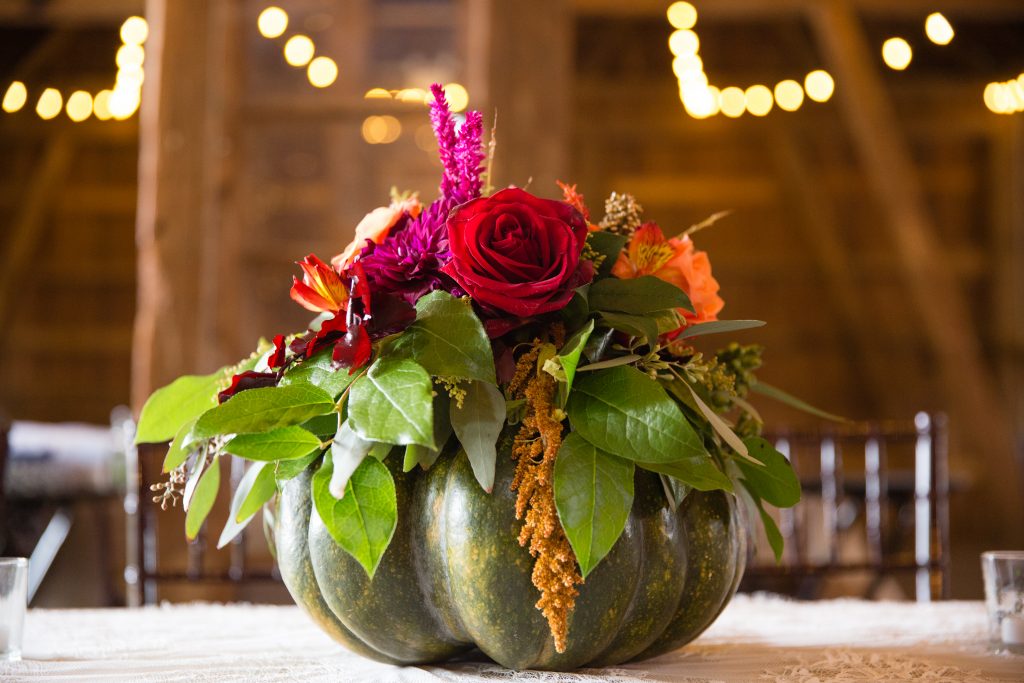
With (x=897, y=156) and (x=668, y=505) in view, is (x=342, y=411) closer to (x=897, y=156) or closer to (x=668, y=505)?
(x=668, y=505)

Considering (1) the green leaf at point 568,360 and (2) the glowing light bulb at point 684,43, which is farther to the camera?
(2) the glowing light bulb at point 684,43

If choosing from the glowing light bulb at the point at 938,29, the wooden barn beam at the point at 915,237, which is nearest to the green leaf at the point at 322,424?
the wooden barn beam at the point at 915,237

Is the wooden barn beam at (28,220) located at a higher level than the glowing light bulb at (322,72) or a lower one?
higher

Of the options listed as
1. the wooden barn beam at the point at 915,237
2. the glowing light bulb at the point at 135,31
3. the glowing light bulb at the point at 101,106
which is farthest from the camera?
the glowing light bulb at the point at 101,106

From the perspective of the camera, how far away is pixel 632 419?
2.02ft

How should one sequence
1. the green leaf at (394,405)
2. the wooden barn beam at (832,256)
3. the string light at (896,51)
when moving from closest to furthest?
the green leaf at (394,405)
the string light at (896,51)
the wooden barn beam at (832,256)

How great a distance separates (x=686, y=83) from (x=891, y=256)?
2.67 metres

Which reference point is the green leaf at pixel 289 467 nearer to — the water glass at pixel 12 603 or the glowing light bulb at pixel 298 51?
the water glass at pixel 12 603

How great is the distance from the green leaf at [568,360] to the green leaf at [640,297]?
0.03 m

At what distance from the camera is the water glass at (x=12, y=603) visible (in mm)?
755

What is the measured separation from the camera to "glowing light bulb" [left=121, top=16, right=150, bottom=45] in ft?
16.5

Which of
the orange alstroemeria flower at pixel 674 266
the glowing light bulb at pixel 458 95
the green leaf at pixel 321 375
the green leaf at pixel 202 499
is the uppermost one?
the glowing light bulb at pixel 458 95

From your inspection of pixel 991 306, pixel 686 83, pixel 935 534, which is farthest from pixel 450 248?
pixel 991 306

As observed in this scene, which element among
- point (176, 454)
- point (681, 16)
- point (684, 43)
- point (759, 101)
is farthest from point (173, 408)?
point (759, 101)
